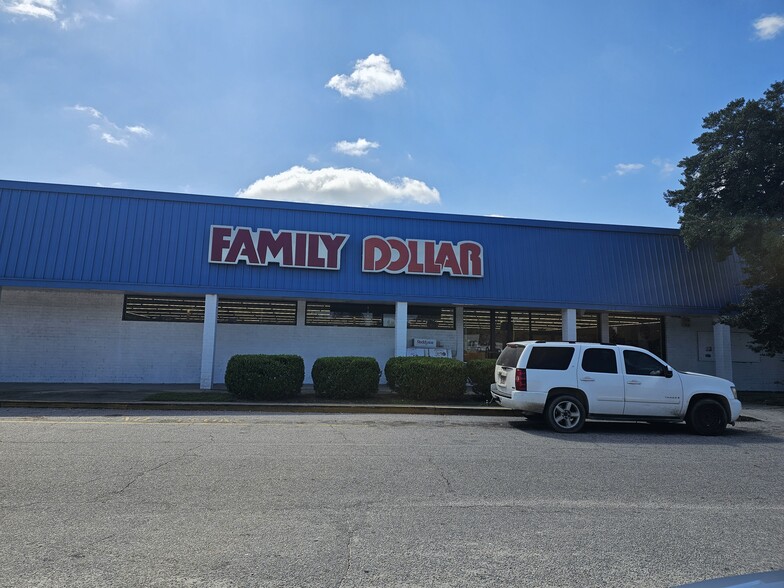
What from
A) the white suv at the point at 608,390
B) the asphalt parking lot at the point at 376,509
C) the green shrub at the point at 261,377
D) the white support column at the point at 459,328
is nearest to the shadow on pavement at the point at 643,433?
the white suv at the point at 608,390

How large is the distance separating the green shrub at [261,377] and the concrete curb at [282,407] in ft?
2.26

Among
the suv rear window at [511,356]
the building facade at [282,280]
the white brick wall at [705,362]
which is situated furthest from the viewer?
the white brick wall at [705,362]

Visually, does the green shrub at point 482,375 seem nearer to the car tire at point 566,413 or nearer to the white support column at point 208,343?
the car tire at point 566,413

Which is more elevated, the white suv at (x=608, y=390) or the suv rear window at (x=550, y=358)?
the suv rear window at (x=550, y=358)

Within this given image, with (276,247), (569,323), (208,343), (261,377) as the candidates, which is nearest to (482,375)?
(569,323)

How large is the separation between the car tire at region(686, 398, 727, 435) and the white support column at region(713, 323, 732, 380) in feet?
30.3

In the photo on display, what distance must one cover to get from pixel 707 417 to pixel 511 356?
3888 millimetres

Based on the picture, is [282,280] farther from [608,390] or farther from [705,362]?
[705,362]

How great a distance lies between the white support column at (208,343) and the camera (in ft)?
53.7

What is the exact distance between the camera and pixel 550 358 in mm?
10938

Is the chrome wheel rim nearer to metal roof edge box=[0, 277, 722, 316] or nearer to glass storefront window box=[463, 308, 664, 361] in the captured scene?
metal roof edge box=[0, 277, 722, 316]

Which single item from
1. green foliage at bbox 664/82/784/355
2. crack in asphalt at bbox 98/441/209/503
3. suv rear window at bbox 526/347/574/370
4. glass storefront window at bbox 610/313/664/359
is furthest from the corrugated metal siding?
crack in asphalt at bbox 98/441/209/503

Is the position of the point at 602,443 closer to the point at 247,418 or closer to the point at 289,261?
the point at 247,418

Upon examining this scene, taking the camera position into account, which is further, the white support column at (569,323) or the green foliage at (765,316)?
the white support column at (569,323)
